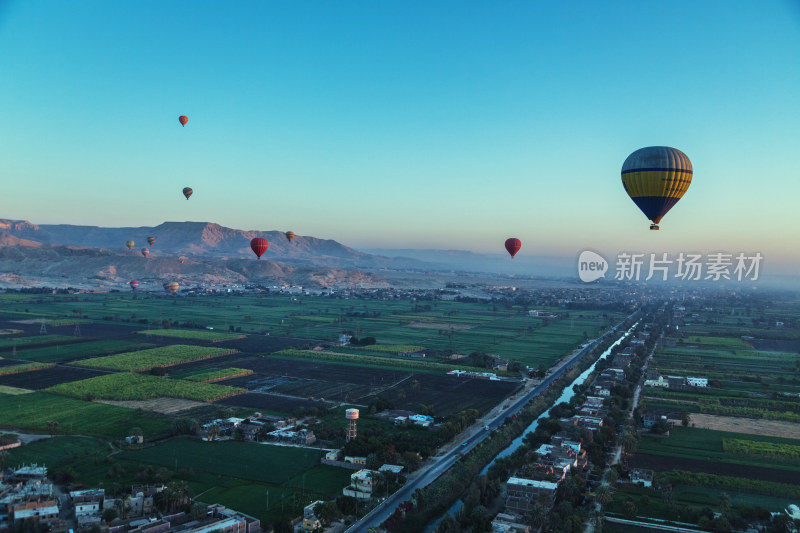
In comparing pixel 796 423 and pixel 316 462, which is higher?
pixel 796 423

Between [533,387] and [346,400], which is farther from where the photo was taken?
[533,387]

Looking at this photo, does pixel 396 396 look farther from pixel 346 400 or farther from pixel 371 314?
pixel 371 314

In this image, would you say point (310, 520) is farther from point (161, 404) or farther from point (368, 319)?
point (368, 319)

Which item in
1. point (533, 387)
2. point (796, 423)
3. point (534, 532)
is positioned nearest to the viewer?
point (534, 532)

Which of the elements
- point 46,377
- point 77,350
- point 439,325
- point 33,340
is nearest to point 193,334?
point 77,350

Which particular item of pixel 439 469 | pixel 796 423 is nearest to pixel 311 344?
pixel 439 469

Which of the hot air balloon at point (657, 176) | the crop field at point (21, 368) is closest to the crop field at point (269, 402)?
the crop field at point (21, 368)
